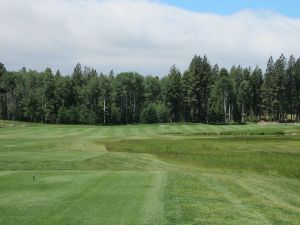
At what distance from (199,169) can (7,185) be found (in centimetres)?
1739

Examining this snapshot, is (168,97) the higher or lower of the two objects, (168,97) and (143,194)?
the higher

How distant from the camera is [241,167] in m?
37.6

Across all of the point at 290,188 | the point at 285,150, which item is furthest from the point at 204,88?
the point at 290,188

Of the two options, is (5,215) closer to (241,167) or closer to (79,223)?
(79,223)

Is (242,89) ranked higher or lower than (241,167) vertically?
higher

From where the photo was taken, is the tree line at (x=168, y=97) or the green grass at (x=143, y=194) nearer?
the green grass at (x=143, y=194)

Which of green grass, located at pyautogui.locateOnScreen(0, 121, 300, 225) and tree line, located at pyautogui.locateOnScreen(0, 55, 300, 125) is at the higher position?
tree line, located at pyautogui.locateOnScreen(0, 55, 300, 125)

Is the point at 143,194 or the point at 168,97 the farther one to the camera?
the point at 168,97

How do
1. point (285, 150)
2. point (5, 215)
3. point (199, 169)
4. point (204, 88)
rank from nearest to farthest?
point (5, 215) → point (199, 169) → point (285, 150) → point (204, 88)

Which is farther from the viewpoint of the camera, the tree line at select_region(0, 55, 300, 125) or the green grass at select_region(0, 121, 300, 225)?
the tree line at select_region(0, 55, 300, 125)

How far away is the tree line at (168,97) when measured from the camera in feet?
515

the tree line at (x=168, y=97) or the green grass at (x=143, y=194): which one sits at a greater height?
the tree line at (x=168, y=97)

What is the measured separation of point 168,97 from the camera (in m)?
162

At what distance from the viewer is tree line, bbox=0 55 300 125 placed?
15688 centimetres
